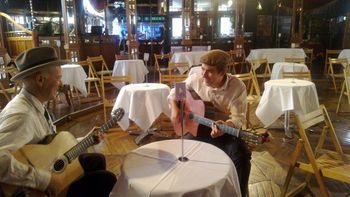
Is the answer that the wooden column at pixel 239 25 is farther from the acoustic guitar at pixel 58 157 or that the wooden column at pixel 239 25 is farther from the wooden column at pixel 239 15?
the acoustic guitar at pixel 58 157

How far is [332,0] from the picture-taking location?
10.5 metres

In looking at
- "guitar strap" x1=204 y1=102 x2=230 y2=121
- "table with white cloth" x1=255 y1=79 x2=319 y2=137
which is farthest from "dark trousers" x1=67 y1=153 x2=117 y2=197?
"table with white cloth" x1=255 y1=79 x2=319 y2=137

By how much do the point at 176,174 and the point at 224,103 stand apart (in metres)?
0.90

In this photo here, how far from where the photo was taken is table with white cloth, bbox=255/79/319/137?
3.31 metres

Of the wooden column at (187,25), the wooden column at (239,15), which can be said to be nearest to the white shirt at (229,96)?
the wooden column at (187,25)

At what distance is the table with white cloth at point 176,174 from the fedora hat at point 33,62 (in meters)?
0.69

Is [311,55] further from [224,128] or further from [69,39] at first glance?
[224,128]

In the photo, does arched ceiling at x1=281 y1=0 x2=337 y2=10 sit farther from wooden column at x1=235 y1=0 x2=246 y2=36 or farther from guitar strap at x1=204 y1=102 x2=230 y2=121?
guitar strap at x1=204 y1=102 x2=230 y2=121

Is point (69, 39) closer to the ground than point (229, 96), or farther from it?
farther from it

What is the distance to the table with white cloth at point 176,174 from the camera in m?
1.19

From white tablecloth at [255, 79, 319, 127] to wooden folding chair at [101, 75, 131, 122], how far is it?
6.04 ft

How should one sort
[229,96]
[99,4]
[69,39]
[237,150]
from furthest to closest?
[99,4] < [69,39] < [229,96] < [237,150]

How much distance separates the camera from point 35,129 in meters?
1.48

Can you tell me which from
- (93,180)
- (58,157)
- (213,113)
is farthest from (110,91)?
(58,157)
